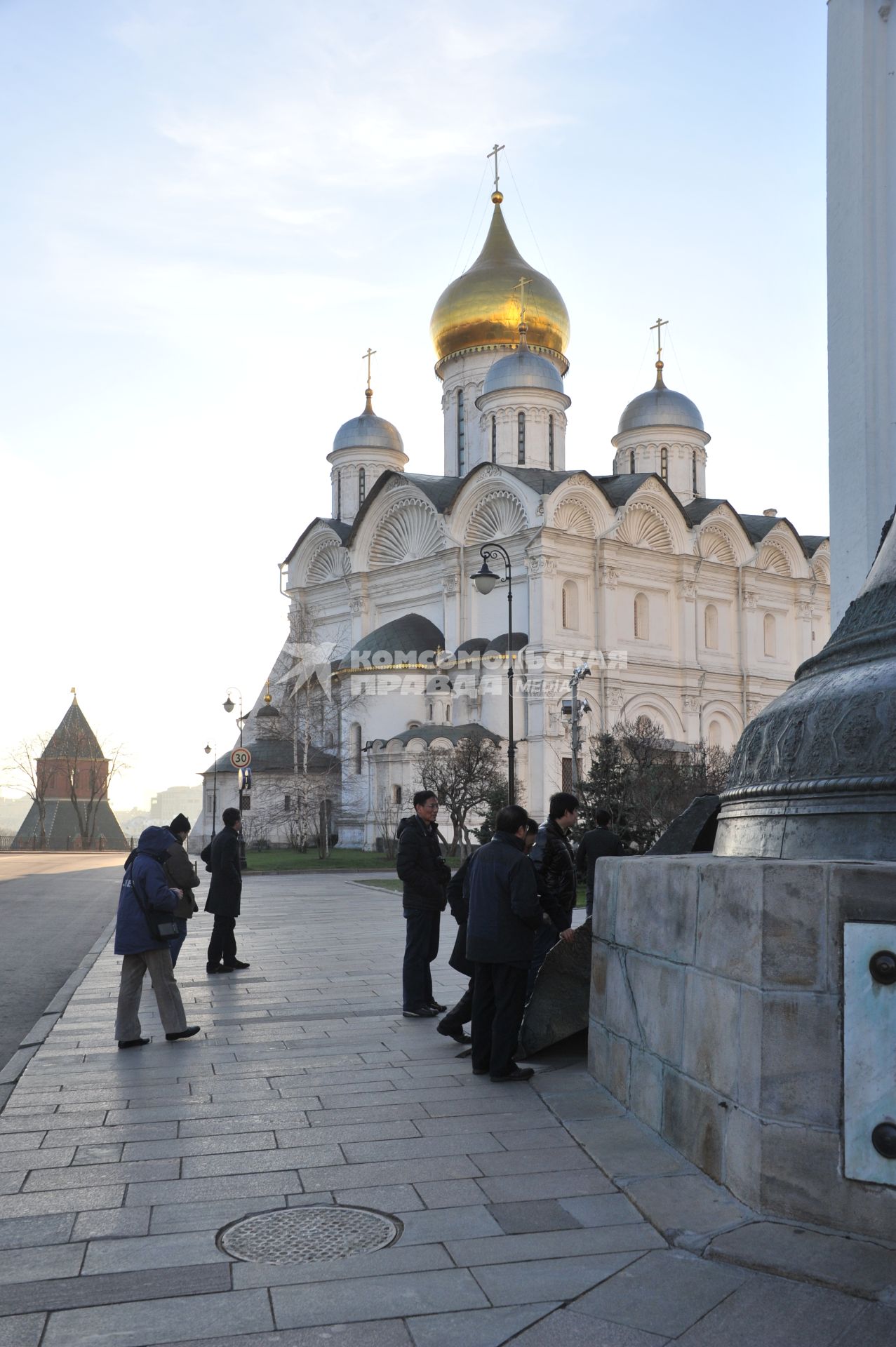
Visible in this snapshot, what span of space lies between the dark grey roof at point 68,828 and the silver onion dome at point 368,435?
2746cm

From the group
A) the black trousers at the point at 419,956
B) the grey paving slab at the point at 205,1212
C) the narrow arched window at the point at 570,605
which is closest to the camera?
the grey paving slab at the point at 205,1212

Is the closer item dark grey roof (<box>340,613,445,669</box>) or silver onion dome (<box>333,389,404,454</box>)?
dark grey roof (<box>340,613,445,669</box>)

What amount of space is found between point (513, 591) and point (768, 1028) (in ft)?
141

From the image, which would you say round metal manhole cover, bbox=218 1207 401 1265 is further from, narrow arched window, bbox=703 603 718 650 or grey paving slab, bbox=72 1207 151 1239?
narrow arched window, bbox=703 603 718 650

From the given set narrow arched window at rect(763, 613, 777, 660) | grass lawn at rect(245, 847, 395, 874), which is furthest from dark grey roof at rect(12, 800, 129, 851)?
narrow arched window at rect(763, 613, 777, 660)

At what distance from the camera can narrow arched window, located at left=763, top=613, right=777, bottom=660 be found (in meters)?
53.6

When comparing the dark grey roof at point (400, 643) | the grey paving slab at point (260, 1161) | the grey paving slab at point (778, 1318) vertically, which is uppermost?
the dark grey roof at point (400, 643)

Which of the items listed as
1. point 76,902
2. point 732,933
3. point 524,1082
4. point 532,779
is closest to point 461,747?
point 532,779

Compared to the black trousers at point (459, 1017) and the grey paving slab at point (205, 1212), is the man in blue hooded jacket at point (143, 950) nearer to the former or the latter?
the black trousers at point (459, 1017)

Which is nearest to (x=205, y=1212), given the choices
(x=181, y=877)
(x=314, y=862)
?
(x=181, y=877)

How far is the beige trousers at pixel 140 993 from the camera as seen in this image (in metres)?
8.00

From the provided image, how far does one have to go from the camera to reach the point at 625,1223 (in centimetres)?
432

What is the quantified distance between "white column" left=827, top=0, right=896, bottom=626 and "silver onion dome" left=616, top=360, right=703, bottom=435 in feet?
139

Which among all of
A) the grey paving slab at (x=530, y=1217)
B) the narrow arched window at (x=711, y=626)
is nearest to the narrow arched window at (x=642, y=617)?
the narrow arched window at (x=711, y=626)
